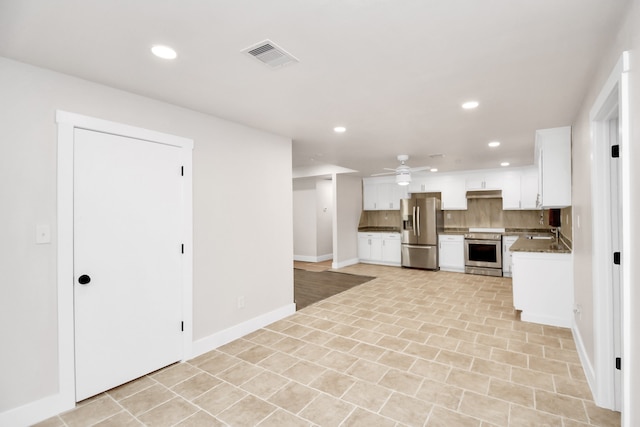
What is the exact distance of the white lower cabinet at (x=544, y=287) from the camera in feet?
12.3

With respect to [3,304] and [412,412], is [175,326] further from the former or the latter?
[412,412]

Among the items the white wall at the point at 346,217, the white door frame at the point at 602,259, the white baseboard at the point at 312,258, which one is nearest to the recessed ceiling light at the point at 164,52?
the white door frame at the point at 602,259

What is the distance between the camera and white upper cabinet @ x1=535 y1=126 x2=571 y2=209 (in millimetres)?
3674

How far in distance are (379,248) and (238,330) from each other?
5.35m

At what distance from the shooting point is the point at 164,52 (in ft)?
6.48

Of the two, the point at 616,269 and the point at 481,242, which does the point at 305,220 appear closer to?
the point at 481,242

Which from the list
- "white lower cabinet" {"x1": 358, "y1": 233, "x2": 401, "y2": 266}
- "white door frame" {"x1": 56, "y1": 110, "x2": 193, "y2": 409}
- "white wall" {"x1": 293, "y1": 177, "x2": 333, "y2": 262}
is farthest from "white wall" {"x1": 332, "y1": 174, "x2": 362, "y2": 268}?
"white door frame" {"x1": 56, "y1": 110, "x2": 193, "y2": 409}

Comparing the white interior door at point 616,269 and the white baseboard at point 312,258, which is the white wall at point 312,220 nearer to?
the white baseboard at point 312,258

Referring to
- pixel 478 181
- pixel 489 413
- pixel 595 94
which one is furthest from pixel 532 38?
pixel 478 181

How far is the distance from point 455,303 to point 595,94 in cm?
333

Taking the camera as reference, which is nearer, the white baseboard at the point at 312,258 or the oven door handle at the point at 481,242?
the oven door handle at the point at 481,242

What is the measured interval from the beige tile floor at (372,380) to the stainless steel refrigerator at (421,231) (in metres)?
3.22

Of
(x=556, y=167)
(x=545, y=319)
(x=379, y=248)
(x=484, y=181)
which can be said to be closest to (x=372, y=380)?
(x=545, y=319)

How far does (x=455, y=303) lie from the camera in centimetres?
475
